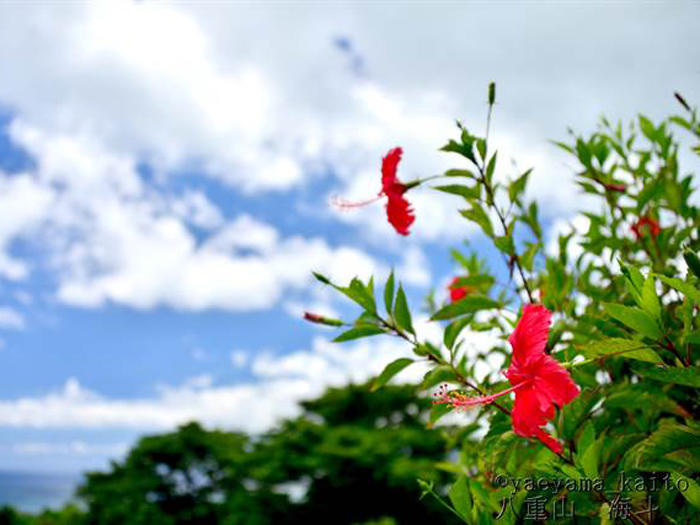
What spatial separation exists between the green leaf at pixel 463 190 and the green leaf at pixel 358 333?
27cm

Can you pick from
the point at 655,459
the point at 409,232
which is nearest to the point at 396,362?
the point at 409,232

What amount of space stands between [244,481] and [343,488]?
2044 mm

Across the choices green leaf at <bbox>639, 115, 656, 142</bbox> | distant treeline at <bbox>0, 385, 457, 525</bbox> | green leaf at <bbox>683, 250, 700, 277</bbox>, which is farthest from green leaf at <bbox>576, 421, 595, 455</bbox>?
distant treeline at <bbox>0, 385, 457, 525</bbox>

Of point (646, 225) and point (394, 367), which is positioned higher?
point (646, 225)

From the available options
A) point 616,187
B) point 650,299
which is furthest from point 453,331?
point 616,187

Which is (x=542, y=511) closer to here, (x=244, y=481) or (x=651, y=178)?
(x=651, y=178)

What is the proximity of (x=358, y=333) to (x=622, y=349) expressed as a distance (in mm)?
436

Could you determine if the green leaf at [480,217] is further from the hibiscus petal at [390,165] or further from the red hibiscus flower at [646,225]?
the red hibiscus flower at [646,225]

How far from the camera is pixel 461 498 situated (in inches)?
33.1

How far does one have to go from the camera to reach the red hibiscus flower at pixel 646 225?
1.40 meters

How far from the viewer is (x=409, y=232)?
122 cm

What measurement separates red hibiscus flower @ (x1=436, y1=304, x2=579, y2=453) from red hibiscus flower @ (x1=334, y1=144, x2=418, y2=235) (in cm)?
44

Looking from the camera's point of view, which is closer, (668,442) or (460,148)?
(668,442)

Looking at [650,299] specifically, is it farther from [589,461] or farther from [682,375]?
[589,461]
